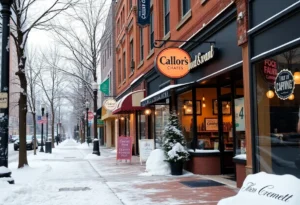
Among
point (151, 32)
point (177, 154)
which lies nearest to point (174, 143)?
point (177, 154)

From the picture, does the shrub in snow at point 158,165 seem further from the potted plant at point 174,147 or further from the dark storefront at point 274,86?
the dark storefront at point 274,86

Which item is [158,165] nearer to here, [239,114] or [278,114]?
[239,114]

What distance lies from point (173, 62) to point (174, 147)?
9.47ft

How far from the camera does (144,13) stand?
63.4ft

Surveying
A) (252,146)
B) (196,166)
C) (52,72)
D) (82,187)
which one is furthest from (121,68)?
(252,146)

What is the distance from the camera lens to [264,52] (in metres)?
8.41

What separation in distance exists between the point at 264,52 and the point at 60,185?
6797 millimetres

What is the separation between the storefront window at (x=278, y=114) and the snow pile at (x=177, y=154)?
4.40m

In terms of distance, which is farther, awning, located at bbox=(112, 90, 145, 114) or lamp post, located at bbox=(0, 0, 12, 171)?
awning, located at bbox=(112, 90, 145, 114)

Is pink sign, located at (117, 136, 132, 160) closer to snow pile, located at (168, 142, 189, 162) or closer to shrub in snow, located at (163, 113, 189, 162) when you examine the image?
shrub in snow, located at (163, 113, 189, 162)

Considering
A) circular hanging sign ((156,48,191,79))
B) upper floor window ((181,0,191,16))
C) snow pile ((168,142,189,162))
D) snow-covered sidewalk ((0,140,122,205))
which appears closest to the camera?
snow-covered sidewalk ((0,140,122,205))

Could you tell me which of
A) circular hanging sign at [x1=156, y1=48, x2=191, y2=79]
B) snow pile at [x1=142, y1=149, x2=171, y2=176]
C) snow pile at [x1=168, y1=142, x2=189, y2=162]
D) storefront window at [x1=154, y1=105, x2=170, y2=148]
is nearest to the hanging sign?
storefront window at [x1=154, y1=105, x2=170, y2=148]

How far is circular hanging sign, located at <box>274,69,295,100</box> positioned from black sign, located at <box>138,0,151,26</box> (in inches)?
465

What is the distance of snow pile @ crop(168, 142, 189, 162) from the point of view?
13.0 m
